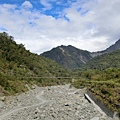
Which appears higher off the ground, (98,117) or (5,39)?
(5,39)

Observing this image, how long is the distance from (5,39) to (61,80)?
3632 centimetres

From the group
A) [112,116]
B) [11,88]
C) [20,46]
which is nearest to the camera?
[112,116]

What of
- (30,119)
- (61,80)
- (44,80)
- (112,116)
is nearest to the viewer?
(112,116)

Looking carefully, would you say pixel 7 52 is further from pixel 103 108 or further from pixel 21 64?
pixel 103 108

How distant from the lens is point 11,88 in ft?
174

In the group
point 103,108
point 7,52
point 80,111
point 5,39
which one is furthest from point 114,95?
point 5,39

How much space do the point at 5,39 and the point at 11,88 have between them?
172ft

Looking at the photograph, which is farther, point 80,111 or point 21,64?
point 21,64

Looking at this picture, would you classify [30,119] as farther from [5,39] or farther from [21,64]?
[5,39]

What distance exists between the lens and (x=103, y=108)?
2498cm

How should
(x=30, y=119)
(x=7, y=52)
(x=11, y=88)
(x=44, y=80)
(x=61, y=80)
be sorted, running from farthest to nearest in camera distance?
(x=61, y=80) → (x=44, y=80) → (x=7, y=52) → (x=11, y=88) → (x=30, y=119)

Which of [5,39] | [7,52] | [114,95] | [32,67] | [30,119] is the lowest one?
[30,119]

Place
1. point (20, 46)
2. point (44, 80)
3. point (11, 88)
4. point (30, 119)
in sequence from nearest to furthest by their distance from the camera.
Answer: point (30, 119)
point (11, 88)
point (44, 80)
point (20, 46)

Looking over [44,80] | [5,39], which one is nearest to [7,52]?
[5,39]
